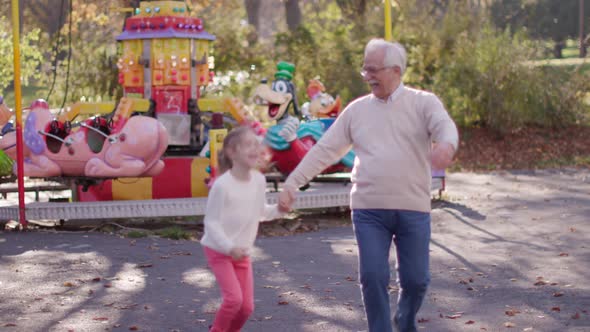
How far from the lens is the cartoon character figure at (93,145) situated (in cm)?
1261

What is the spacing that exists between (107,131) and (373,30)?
45.4 feet

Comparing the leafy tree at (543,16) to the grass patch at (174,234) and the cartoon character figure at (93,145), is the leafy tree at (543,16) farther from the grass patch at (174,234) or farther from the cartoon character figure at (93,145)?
the grass patch at (174,234)

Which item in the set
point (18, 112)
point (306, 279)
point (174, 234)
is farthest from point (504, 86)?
point (306, 279)

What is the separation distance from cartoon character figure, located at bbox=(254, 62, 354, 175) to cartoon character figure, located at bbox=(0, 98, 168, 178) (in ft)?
5.60

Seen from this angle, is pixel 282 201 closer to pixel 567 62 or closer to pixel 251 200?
pixel 251 200

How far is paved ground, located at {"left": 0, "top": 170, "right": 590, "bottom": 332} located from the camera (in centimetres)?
729

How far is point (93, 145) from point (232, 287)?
7.57 metres

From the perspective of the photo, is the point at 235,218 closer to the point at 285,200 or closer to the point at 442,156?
the point at 285,200

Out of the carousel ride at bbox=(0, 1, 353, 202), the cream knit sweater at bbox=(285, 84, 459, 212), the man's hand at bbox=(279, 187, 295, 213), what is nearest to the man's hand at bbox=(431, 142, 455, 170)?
the cream knit sweater at bbox=(285, 84, 459, 212)

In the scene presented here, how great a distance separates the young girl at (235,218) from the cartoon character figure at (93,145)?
274 inches

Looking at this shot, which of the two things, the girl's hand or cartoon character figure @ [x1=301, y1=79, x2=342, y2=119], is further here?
cartoon character figure @ [x1=301, y1=79, x2=342, y2=119]

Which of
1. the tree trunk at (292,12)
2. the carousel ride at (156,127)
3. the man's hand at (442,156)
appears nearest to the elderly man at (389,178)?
the man's hand at (442,156)

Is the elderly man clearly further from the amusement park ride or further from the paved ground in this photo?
the amusement park ride

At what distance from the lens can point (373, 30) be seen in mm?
25859
